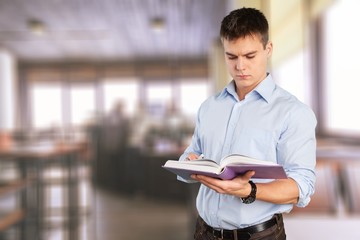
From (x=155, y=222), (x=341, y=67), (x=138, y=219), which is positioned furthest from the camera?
(x=138, y=219)

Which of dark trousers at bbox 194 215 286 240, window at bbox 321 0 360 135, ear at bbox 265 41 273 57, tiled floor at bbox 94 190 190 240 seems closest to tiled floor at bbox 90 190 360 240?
tiled floor at bbox 94 190 190 240

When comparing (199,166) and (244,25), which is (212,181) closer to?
(199,166)

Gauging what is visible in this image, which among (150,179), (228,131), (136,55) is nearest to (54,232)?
(150,179)

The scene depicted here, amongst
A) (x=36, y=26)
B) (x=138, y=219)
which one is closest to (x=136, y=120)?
(x=138, y=219)

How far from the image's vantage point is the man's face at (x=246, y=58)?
67cm

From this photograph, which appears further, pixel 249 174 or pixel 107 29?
pixel 107 29

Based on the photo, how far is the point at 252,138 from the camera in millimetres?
712

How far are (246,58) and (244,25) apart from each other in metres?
0.06

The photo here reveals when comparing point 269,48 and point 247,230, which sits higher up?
point 269,48

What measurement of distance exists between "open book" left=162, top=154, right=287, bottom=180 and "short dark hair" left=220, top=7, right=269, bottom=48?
21cm

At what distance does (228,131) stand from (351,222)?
27.6 inches

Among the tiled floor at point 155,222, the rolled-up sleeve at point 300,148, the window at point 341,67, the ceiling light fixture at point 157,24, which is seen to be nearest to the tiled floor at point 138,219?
the tiled floor at point 155,222

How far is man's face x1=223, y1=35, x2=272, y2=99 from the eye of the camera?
674 mm

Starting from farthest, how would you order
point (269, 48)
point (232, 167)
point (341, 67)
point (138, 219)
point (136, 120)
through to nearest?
point (136, 120) → point (138, 219) → point (341, 67) → point (269, 48) → point (232, 167)
